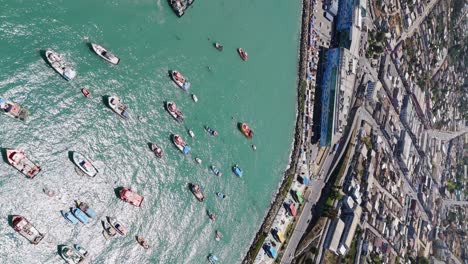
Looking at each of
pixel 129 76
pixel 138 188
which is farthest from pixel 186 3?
pixel 138 188

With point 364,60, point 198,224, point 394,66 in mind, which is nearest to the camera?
point 198,224

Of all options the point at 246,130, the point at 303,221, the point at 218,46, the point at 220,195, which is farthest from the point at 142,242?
the point at 303,221

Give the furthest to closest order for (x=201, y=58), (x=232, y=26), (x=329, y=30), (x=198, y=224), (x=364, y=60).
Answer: (x=364, y=60) → (x=329, y=30) → (x=232, y=26) → (x=201, y=58) → (x=198, y=224)

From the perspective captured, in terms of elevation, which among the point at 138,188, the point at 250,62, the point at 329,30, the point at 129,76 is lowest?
the point at 138,188

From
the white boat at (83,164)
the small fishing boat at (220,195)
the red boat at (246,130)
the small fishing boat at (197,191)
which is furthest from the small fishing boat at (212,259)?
the white boat at (83,164)

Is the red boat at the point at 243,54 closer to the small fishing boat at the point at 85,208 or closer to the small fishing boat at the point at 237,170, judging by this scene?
the small fishing boat at the point at 237,170

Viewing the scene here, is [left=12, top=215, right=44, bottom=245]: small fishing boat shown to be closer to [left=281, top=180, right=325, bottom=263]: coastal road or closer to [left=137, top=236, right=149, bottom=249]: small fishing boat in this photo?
[left=137, top=236, right=149, bottom=249]: small fishing boat

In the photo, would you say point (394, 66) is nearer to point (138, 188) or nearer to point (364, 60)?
point (364, 60)

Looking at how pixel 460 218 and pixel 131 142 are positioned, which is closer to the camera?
pixel 131 142
